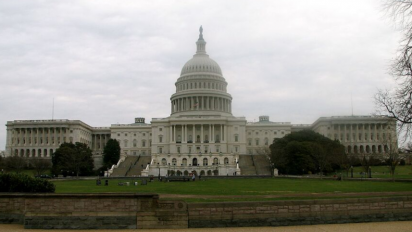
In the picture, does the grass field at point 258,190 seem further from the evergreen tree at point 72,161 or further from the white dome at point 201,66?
the white dome at point 201,66

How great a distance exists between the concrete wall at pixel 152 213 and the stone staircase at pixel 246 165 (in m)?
73.5

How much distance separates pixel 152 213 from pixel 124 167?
8824cm

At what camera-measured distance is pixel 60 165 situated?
Answer: 9738 cm

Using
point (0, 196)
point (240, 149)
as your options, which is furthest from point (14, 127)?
point (0, 196)

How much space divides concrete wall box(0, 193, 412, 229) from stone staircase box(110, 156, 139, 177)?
2992 inches

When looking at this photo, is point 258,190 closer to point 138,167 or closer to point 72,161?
point 72,161

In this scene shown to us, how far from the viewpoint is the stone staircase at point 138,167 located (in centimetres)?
10027

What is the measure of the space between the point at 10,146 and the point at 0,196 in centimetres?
12566

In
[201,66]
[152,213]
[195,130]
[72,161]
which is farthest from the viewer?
[201,66]

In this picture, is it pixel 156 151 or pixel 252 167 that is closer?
pixel 252 167

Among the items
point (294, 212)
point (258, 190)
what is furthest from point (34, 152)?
point (294, 212)

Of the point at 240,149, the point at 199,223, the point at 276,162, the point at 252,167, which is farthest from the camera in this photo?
the point at 240,149

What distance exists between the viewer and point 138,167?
354 ft

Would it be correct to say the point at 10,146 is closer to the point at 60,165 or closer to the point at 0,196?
the point at 60,165
